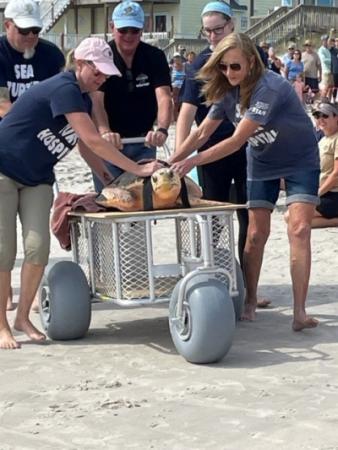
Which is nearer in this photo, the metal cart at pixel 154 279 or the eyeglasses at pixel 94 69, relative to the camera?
the metal cart at pixel 154 279

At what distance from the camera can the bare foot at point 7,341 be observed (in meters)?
5.88

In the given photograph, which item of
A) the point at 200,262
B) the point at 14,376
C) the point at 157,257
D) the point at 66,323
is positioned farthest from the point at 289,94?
the point at 157,257

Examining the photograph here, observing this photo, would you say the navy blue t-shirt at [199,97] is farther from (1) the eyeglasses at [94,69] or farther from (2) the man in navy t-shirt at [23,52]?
(1) the eyeglasses at [94,69]

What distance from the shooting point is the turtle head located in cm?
564

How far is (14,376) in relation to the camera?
5.27 metres

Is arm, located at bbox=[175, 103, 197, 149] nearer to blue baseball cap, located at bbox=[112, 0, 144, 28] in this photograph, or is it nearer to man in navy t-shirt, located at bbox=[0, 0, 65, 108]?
blue baseball cap, located at bbox=[112, 0, 144, 28]

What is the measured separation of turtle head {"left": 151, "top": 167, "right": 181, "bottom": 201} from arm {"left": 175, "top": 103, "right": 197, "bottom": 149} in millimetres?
993

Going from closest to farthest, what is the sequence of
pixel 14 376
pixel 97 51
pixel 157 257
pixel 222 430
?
pixel 222 430 → pixel 14 376 → pixel 97 51 → pixel 157 257

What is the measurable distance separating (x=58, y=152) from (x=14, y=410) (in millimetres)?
1727

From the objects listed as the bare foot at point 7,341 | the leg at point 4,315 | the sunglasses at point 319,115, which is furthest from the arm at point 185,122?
the sunglasses at point 319,115

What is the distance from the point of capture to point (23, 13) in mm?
6395

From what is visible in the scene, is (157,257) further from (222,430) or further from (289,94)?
(222,430)

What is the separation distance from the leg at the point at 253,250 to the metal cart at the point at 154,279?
38 cm

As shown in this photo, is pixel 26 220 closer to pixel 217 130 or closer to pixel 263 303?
pixel 217 130
